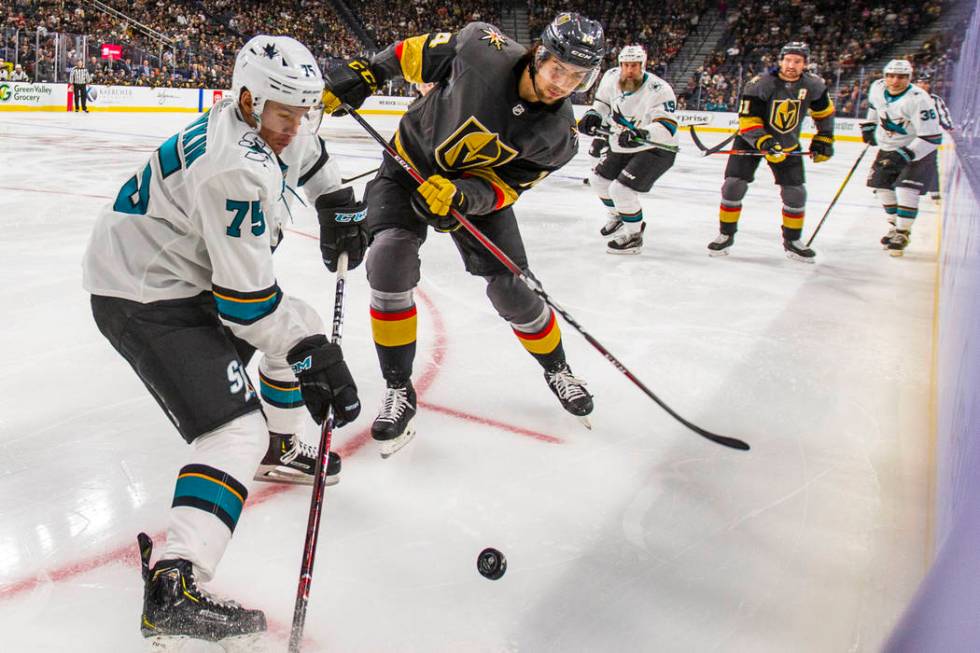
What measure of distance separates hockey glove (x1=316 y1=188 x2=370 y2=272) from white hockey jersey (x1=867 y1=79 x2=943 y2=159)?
15.3 feet

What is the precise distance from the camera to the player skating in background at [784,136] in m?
4.85

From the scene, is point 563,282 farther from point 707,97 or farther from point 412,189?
point 707,97

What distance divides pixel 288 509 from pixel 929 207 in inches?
288

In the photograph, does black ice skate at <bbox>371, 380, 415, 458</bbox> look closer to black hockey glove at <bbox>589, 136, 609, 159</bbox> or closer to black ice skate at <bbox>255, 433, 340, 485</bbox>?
black ice skate at <bbox>255, 433, 340, 485</bbox>

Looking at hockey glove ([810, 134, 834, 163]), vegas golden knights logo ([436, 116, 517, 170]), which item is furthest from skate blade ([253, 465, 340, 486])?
hockey glove ([810, 134, 834, 163])

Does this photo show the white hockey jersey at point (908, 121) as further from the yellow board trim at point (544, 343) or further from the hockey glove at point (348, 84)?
the hockey glove at point (348, 84)

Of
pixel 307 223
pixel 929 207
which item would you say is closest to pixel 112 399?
pixel 307 223

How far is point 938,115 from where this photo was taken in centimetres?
535

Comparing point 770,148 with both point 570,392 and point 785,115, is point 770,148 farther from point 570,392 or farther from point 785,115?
point 570,392

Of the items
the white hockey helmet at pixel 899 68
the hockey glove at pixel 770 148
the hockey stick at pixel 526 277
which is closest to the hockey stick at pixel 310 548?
the hockey stick at pixel 526 277

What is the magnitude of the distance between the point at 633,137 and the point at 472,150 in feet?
9.75

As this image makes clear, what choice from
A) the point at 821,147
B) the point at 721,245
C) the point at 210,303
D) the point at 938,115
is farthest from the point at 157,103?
the point at 210,303

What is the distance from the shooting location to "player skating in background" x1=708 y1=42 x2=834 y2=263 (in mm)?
4848

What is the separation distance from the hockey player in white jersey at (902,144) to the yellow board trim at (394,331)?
397 centimetres
